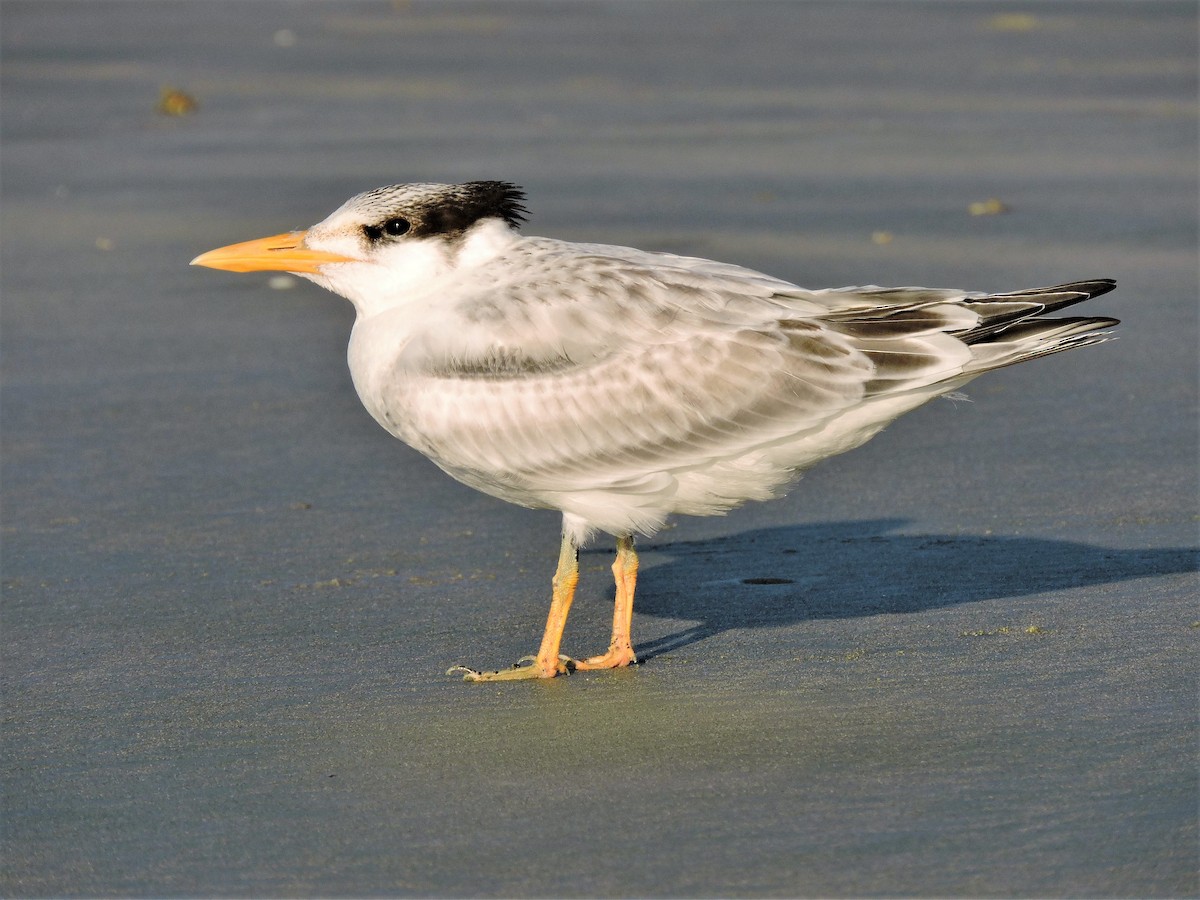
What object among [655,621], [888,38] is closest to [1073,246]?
[655,621]

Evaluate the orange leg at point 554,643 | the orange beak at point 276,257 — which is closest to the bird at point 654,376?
the orange leg at point 554,643

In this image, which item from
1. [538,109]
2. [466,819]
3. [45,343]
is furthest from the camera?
[538,109]

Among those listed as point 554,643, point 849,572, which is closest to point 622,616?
point 554,643

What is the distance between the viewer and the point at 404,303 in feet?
18.1

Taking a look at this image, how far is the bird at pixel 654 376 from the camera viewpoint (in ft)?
17.0

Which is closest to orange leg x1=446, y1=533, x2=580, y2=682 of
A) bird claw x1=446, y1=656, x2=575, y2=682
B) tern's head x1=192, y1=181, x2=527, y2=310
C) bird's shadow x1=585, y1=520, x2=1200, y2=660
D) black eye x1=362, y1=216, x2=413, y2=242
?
bird claw x1=446, y1=656, x2=575, y2=682

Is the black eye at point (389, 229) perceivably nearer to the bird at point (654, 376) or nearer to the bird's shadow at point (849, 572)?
the bird at point (654, 376)

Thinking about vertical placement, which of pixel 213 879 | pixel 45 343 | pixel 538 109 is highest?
pixel 538 109

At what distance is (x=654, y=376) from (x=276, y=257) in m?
1.35

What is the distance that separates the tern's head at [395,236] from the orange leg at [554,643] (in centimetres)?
100

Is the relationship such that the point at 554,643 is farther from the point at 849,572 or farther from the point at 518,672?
the point at 849,572

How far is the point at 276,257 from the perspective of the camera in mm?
5609

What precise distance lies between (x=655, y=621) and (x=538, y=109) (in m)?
10.2

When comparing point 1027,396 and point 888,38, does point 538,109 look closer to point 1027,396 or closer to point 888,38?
point 888,38
